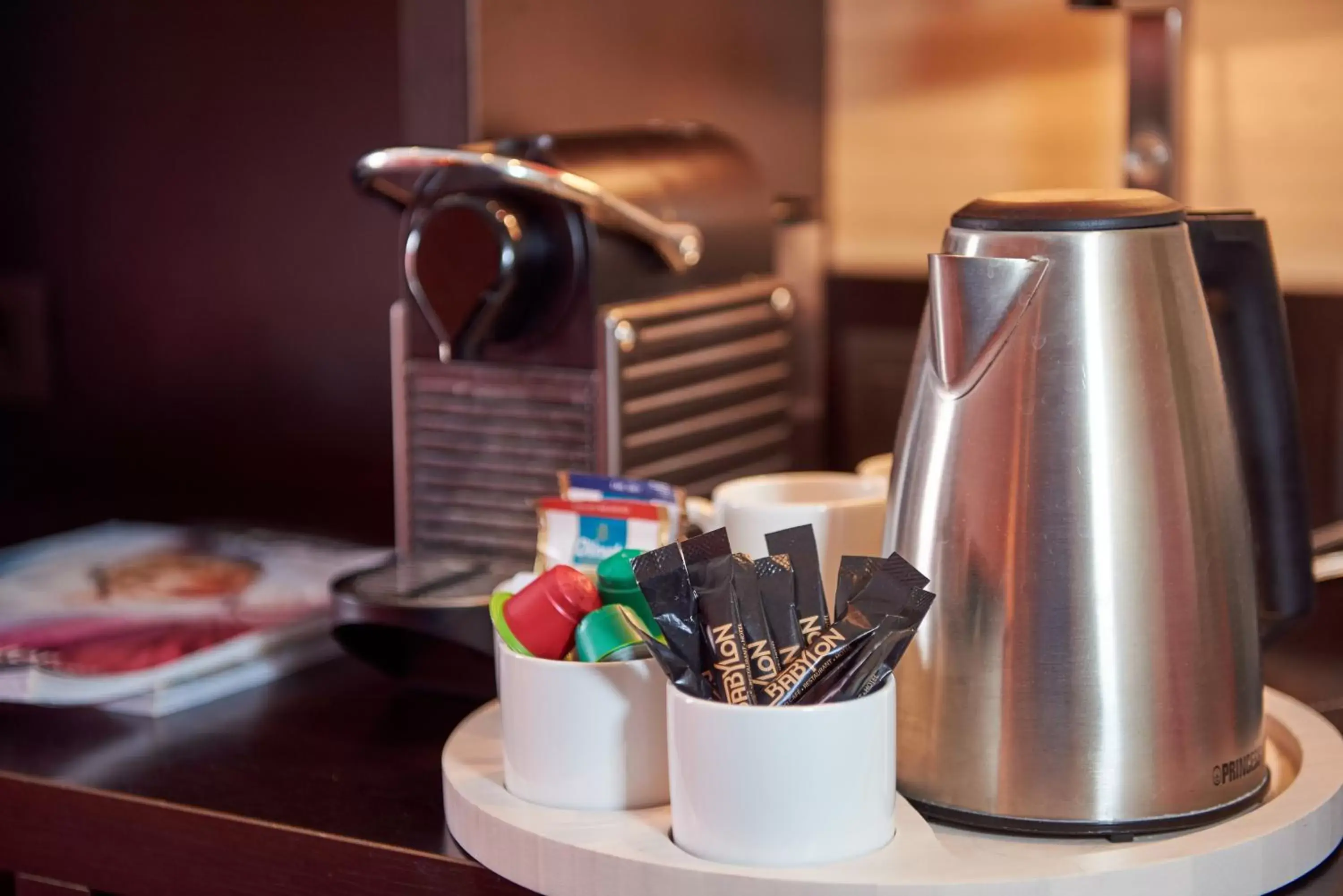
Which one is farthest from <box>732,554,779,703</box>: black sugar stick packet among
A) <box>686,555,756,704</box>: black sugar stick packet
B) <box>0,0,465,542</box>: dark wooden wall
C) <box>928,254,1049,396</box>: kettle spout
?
<box>0,0,465,542</box>: dark wooden wall

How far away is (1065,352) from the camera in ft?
1.97

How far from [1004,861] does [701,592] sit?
15 centimetres

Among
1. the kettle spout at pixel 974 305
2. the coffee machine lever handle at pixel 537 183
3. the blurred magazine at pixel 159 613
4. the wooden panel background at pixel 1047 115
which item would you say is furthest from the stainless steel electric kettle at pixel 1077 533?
the wooden panel background at pixel 1047 115

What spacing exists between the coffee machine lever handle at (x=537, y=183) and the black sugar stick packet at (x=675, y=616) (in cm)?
Result: 29

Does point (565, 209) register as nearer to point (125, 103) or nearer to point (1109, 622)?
point (1109, 622)

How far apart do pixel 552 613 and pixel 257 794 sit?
0.18m

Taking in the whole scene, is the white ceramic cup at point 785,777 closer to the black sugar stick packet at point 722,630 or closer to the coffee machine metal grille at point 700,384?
the black sugar stick packet at point 722,630

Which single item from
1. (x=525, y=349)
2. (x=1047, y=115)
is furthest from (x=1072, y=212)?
(x=1047, y=115)

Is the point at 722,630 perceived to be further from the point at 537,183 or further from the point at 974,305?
the point at 537,183

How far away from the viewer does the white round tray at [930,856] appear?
581mm

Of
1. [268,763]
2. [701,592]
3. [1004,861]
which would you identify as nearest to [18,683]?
[268,763]

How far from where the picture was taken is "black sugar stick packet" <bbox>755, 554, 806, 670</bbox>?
24.4 inches

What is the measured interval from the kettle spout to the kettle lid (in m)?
0.02

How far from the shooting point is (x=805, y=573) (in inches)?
25.1
